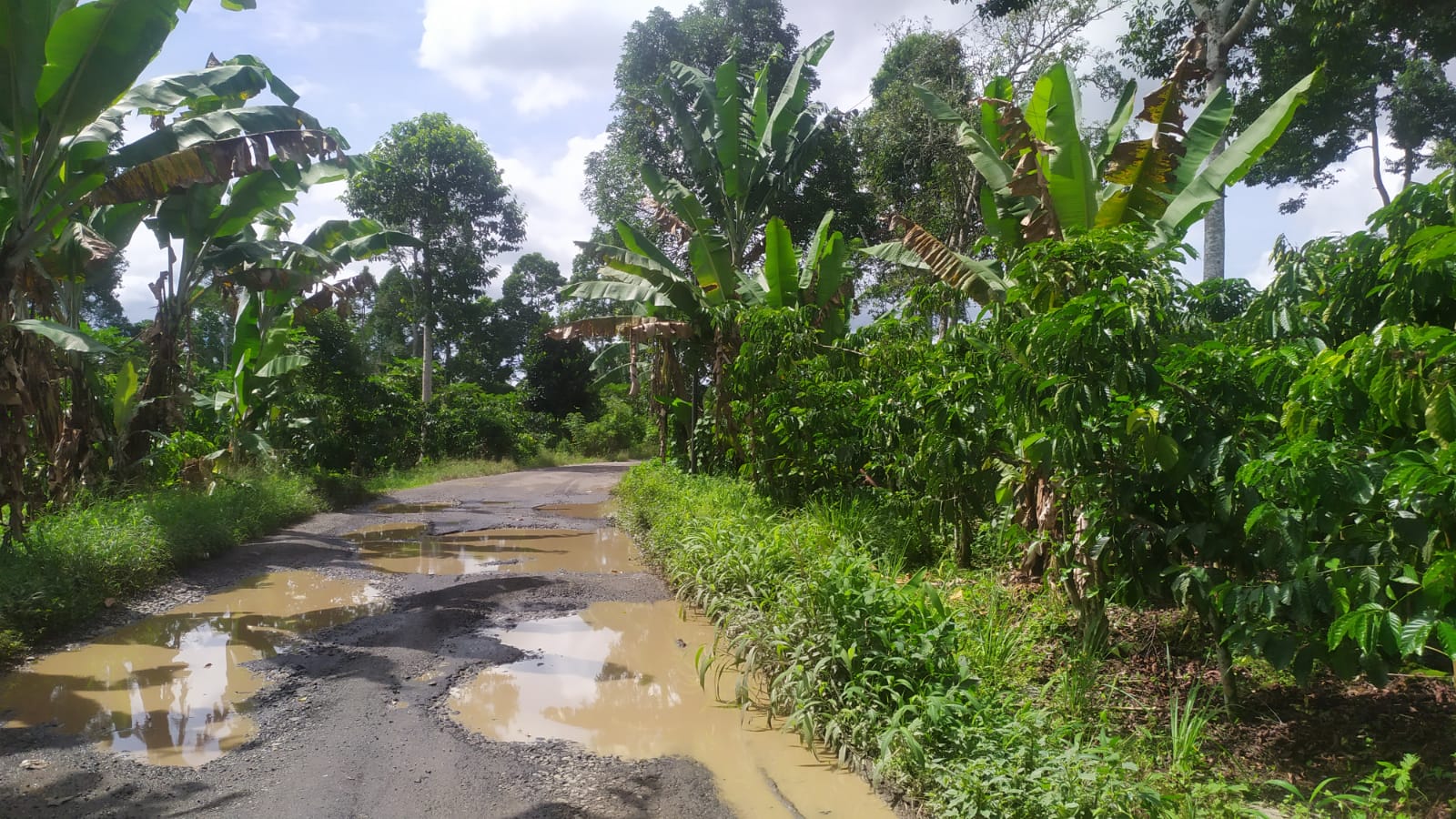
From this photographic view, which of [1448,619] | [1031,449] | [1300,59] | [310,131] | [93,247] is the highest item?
[1300,59]

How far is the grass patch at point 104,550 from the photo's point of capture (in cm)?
542

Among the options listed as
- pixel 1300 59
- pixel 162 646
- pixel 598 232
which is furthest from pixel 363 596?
pixel 598 232

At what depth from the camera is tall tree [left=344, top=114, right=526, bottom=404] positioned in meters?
24.9

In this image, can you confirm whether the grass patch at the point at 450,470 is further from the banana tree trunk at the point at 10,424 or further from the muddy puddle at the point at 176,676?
the muddy puddle at the point at 176,676

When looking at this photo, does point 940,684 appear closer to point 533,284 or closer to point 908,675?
point 908,675

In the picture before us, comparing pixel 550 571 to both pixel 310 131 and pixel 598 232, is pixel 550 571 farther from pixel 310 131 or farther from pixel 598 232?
pixel 598 232

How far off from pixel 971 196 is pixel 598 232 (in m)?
12.2

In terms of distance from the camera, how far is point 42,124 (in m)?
6.42

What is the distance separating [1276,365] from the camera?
9.78 ft

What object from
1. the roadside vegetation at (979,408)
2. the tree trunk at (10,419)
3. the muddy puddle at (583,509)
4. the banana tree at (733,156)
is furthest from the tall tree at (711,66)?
the tree trunk at (10,419)

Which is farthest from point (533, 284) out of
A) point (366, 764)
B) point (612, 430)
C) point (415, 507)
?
point (366, 764)

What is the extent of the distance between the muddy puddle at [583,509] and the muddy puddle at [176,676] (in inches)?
232

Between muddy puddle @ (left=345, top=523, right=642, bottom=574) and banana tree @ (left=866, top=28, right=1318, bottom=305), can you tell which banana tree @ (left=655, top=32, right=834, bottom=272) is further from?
banana tree @ (left=866, top=28, right=1318, bottom=305)

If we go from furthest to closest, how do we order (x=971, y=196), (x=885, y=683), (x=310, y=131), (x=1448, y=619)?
(x=971, y=196), (x=310, y=131), (x=885, y=683), (x=1448, y=619)
